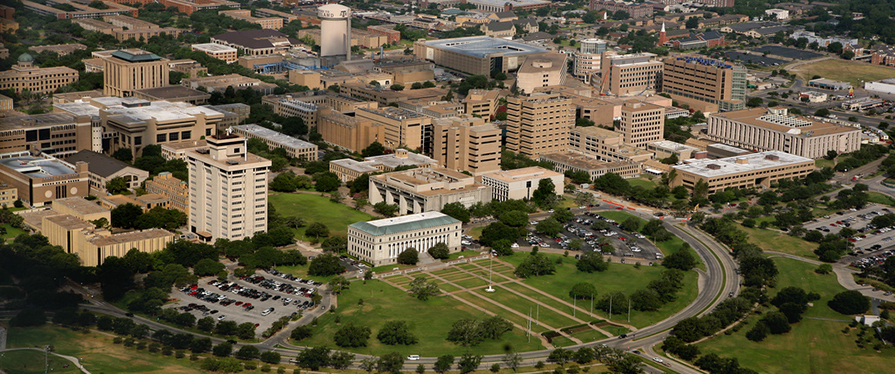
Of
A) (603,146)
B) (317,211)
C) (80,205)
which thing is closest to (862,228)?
(603,146)

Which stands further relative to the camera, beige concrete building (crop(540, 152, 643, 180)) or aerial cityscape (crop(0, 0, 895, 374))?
beige concrete building (crop(540, 152, 643, 180))

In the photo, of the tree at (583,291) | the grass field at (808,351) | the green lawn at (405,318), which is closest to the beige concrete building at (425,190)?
the green lawn at (405,318)

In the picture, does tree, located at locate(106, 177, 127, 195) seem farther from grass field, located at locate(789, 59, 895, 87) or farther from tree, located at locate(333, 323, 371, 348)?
grass field, located at locate(789, 59, 895, 87)

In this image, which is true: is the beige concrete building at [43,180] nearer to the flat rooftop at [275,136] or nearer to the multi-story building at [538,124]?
the flat rooftop at [275,136]

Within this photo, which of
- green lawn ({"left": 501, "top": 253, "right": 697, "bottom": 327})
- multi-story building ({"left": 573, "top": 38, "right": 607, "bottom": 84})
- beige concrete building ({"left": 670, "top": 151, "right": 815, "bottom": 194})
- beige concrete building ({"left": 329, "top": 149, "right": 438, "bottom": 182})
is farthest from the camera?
multi-story building ({"left": 573, "top": 38, "right": 607, "bottom": 84})

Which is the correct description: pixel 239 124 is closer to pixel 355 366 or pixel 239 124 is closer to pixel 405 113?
pixel 405 113

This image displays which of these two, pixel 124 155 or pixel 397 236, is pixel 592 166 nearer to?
pixel 397 236

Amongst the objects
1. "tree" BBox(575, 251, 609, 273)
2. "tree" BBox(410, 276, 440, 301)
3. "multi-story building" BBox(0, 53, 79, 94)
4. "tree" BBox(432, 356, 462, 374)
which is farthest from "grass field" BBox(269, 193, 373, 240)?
"multi-story building" BBox(0, 53, 79, 94)

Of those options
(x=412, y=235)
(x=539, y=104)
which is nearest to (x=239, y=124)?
(x=539, y=104)
